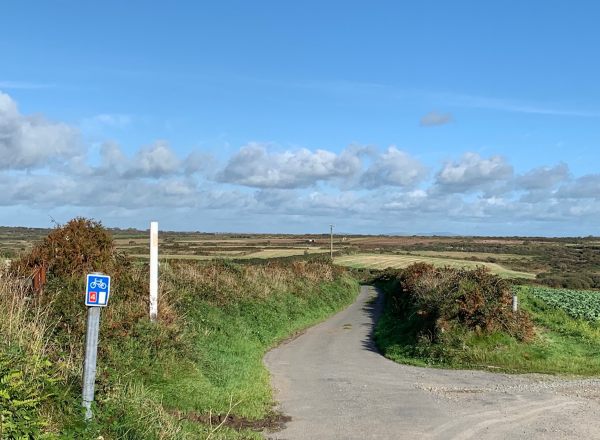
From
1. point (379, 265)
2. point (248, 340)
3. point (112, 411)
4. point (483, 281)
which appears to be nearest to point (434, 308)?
point (483, 281)

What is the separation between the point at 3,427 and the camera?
17.2 ft

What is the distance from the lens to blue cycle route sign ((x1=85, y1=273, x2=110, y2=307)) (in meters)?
5.94

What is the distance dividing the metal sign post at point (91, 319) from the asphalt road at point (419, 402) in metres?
4.14

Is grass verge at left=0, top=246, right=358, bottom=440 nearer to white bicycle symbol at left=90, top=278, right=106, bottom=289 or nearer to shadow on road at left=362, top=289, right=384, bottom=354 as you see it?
white bicycle symbol at left=90, top=278, right=106, bottom=289

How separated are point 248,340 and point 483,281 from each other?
859 centimetres

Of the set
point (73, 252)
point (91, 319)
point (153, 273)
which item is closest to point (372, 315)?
point (153, 273)

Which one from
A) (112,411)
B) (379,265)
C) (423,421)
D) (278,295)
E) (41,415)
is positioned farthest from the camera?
(379,265)

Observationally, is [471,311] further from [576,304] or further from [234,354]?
[576,304]

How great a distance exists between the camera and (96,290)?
597cm

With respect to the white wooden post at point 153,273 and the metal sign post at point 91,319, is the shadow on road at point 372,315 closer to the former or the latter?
the white wooden post at point 153,273

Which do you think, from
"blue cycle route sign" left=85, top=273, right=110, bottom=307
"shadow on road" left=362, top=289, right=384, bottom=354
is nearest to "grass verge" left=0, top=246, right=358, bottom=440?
"blue cycle route sign" left=85, top=273, right=110, bottom=307

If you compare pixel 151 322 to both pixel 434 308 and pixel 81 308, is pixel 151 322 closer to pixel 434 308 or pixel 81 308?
pixel 81 308

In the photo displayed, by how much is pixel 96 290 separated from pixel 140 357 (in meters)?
5.52

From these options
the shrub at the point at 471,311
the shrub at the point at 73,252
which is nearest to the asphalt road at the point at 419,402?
the shrub at the point at 471,311
